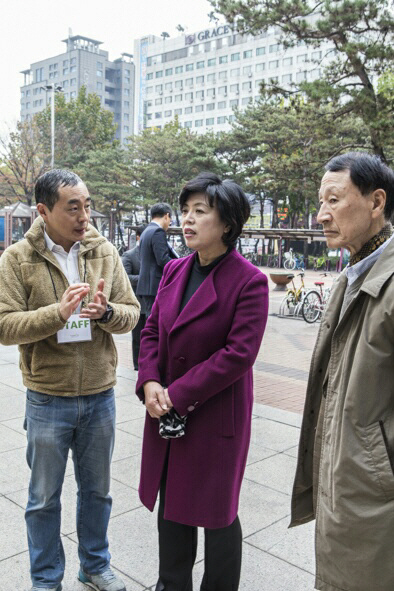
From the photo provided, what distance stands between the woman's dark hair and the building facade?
82918 millimetres

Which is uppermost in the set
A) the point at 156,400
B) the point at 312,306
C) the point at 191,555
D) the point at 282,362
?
the point at 156,400

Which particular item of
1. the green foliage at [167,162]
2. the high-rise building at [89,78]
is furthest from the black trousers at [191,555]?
the high-rise building at [89,78]

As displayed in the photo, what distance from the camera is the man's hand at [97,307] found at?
236 centimetres

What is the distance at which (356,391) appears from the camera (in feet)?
5.60

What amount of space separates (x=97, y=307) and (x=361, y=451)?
117 centimetres

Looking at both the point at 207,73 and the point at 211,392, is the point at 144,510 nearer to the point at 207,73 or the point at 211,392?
the point at 211,392

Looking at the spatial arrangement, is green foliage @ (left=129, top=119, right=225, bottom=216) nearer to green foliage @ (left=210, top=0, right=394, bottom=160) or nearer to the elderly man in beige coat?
green foliage @ (left=210, top=0, right=394, bottom=160)

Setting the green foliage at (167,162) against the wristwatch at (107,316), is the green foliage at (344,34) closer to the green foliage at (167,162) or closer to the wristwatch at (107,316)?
the wristwatch at (107,316)

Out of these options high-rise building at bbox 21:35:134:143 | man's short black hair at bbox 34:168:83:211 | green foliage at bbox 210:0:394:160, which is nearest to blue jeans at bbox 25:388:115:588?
man's short black hair at bbox 34:168:83:211

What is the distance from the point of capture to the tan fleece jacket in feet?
7.57

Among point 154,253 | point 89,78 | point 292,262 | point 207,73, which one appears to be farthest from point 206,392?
point 89,78

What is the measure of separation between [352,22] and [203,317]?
1066 cm

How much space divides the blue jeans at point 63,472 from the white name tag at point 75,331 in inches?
9.7

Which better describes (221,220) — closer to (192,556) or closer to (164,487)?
(164,487)
